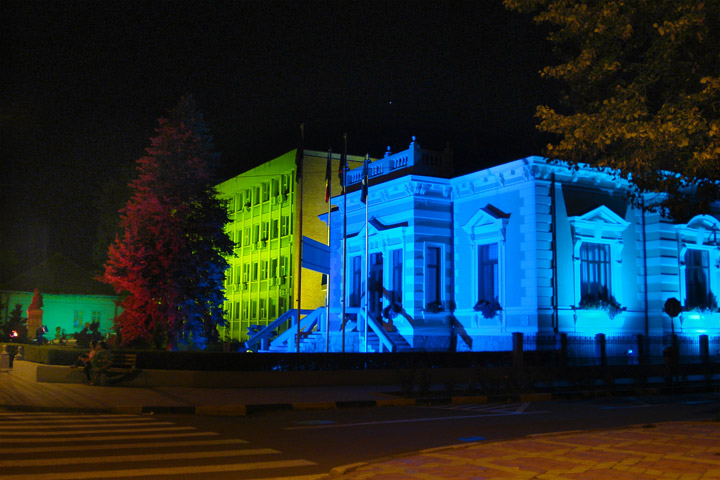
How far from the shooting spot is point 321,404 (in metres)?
18.5

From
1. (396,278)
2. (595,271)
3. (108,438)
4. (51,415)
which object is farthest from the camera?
(396,278)

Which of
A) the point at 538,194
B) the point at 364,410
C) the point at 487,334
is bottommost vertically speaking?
the point at 364,410

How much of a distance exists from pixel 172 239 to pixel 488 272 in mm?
15616

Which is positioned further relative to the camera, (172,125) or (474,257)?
(172,125)

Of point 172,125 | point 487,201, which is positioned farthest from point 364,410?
point 172,125

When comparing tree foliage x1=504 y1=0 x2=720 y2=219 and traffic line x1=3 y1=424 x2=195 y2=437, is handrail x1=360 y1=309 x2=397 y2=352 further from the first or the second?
traffic line x1=3 y1=424 x2=195 y2=437

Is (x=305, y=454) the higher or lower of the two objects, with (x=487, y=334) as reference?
lower

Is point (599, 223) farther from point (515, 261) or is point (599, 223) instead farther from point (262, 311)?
point (262, 311)

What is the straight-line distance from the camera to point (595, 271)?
30.7 m

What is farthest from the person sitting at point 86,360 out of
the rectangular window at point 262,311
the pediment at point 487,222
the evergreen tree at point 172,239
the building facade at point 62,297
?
the building facade at point 62,297

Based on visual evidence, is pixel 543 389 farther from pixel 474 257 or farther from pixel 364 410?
pixel 474 257

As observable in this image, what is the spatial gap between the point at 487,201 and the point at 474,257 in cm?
250

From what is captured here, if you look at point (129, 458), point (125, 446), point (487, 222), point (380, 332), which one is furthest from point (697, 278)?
point (129, 458)

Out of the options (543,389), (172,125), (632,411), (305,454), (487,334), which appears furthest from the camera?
(172,125)
